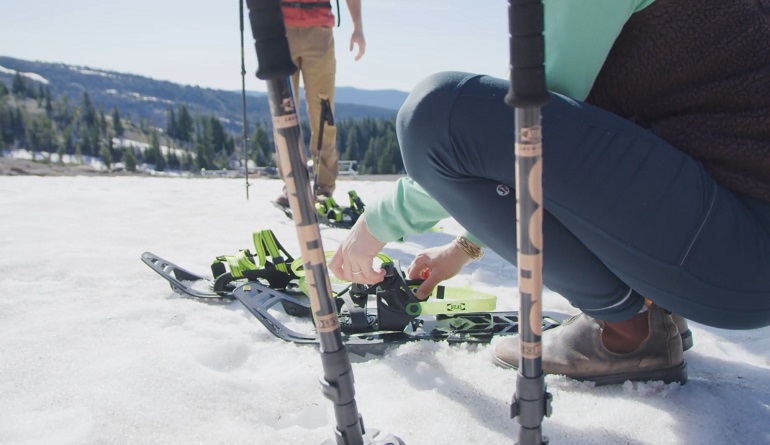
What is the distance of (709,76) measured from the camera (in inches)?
52.4

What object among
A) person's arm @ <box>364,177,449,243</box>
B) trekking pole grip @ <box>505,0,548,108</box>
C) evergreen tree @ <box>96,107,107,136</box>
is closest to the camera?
trekking pole grip @ <box>505,0,548,108</box>

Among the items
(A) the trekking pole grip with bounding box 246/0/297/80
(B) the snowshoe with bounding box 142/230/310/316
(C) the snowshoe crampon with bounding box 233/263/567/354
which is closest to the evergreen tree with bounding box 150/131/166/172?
(B) the snowshoe with bounding box 142/230/310/316

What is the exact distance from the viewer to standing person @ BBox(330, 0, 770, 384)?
1.28 meters

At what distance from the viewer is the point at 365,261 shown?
1637mm

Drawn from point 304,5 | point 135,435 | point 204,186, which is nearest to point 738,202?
point 135,435

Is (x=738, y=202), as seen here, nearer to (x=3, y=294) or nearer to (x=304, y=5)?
(x=3, y=294)

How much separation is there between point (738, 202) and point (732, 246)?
123 mm

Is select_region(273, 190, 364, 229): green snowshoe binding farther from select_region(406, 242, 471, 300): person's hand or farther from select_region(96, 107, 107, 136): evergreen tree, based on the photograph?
select_region(96, 107, 107, 136): evergreen tree

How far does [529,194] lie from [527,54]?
224 millimetres

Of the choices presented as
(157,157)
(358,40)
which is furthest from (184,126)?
(358,40)

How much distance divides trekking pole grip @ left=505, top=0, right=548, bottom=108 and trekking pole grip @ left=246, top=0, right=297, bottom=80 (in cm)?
37

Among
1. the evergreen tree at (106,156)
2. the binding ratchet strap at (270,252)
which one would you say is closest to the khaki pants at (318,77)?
the binding ratchet strap at (270,252)

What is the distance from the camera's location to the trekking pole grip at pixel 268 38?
3.03ft

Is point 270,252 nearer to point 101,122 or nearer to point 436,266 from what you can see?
point 436,266
